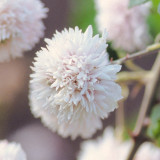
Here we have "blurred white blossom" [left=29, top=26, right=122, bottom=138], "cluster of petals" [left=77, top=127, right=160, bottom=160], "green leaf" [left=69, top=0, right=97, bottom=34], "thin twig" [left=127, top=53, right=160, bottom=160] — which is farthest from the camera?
"green leaf" [left=69, top=0, right=97, bottom=34]

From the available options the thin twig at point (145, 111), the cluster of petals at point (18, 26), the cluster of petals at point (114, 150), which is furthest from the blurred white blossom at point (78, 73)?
the cluster of petals at point (114, 150)

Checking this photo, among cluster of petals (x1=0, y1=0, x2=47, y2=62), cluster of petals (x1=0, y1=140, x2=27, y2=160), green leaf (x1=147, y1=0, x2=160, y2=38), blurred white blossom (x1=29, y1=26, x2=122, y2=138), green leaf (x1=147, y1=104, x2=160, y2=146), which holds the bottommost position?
green leaf (x1=147, y1=104, x2=160, y2=146)

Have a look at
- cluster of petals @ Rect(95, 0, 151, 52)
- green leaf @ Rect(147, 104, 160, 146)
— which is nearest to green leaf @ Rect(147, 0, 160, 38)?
cluster of petals @ Rect(95, 0, 151, 52)

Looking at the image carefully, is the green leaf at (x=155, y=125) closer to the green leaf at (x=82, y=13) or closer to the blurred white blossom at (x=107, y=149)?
the blurred white blossom at (x=107, y=149)

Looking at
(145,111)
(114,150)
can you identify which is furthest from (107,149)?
(145,111)

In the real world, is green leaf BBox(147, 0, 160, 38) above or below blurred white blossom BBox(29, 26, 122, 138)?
below

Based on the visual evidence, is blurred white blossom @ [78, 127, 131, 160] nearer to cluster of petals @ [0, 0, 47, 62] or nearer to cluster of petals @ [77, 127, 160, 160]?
cluster of petals @ [77, 127, 160, 160]
